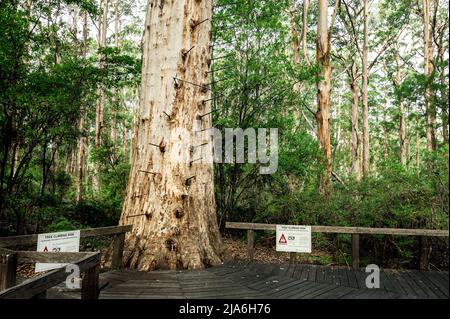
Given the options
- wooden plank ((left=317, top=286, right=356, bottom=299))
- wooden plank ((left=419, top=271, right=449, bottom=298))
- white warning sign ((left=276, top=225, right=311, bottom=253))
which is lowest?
wooden plank ((left=317, top=286, right=356, bottom=299))

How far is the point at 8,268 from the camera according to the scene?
224 centimetres

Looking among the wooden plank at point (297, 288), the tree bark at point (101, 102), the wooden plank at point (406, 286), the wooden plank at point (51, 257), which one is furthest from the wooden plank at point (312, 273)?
the tree bark at point (101, 102)

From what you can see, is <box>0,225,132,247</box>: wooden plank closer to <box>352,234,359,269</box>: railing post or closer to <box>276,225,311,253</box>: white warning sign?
<box>276,225,311,253</box>: white warning sign

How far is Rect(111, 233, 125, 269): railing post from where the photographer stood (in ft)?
12.8

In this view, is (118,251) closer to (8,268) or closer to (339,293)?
(8,268)

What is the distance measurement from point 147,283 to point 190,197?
49.2 inches

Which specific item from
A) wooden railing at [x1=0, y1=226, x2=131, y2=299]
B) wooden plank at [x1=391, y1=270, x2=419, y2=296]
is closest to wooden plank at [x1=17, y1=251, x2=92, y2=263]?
wooden railing at [x1=0, y1=226, x2=131, y2=299]

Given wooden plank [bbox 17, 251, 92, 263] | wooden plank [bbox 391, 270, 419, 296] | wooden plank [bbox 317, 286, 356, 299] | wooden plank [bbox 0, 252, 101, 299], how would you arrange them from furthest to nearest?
wooden plank [bbox 317, 286, 356, 299] → wooden plank [bbox 17, 251, 92, 263] → wooden plank [bbox 391, 270, 419, 296] → wooden plank [bbox 0, 252, 101, 299]

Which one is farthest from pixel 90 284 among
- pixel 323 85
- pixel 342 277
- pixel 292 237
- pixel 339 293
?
pixel 323 85

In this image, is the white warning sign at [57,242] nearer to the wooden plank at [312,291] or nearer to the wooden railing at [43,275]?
the wooden railing at [43,275]

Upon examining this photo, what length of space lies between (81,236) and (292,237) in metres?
2.41

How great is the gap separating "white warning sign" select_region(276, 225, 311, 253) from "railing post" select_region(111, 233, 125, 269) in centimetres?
191

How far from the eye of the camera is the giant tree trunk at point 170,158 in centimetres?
395

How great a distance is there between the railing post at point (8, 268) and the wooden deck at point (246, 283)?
32.8 inches
